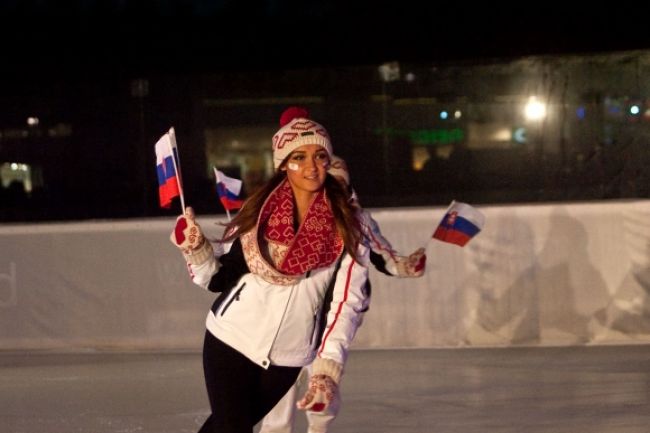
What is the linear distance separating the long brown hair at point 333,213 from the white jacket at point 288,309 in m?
0.07

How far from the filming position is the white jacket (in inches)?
150

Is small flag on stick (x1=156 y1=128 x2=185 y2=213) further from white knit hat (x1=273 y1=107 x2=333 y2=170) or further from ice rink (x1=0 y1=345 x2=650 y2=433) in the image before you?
ice rink (x1=0 y1=345 x2=650 y2=433)

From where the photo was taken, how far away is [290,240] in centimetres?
384

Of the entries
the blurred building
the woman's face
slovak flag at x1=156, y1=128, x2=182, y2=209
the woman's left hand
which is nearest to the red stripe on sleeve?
the woman's left hand

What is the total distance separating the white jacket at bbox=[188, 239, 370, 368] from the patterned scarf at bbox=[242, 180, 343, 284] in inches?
1.7

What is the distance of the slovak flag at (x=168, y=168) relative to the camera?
453cm

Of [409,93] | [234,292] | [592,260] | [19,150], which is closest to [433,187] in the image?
[409,93]

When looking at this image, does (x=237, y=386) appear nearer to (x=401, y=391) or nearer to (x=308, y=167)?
(x=308, y=167)

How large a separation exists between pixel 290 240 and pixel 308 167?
26 cm

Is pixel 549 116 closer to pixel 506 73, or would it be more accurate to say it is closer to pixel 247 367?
pixel 506 73

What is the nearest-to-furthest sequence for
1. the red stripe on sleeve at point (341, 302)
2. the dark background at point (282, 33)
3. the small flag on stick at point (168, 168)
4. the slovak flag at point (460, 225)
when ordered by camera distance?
1. the red stripe on sleeve at point (341, 302)
2. the small flag on stick at point (168, 168)
3. the slovak flag at point (460, 225)
4. the dark background at point (282, 33)

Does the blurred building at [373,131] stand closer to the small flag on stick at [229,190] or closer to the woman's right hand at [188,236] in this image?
the small flag on stick at [229,190]

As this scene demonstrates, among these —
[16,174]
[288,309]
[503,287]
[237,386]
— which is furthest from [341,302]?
[16,174]

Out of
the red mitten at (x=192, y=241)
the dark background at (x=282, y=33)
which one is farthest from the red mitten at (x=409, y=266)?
the dark background at (x=282, y=33)
